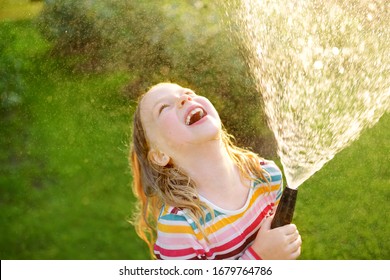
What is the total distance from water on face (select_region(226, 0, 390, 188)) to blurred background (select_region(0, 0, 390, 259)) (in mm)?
122

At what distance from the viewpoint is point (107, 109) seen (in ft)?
8.45

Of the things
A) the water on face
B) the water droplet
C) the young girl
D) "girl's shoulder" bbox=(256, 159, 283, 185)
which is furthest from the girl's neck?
the water droplet

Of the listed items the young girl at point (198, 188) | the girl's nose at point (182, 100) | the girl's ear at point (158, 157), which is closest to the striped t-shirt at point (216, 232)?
the young girl at point (198, 188)

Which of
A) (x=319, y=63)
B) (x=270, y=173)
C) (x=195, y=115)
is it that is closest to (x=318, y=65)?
Result: (x=319, y=63)

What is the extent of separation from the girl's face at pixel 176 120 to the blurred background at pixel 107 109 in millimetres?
860

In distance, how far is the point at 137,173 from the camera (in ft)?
5.63

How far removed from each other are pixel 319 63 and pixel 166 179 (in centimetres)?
Result: 89

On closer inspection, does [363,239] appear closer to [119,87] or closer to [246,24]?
[246,24]

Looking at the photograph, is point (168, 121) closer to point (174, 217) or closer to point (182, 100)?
point (182, 100)

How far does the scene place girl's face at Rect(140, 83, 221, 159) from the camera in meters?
1.56

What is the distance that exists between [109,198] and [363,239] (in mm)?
889

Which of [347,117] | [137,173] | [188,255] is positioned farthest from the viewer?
[347,117]

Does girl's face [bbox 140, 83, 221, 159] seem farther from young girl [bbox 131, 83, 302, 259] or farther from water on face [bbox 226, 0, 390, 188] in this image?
water on face [bbox 226, 0, 390, 188]
